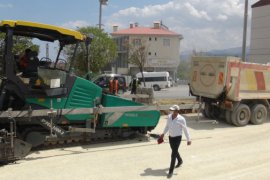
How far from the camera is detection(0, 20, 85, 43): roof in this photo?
30.0 feet

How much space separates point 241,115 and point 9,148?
910cm

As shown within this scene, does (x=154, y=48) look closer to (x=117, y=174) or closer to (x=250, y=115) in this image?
(x=250, y=115)

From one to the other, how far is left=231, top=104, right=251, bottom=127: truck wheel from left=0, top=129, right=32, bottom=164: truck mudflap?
835 centimetres

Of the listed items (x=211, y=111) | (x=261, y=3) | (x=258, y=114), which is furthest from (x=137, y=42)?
(x=258, y=114)

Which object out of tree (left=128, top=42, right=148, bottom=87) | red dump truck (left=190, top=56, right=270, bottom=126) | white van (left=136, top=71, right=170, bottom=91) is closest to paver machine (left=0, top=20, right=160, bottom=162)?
red dump truck (left=190, top=56, right=270, bottom=126)

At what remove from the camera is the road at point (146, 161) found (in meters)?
8.32

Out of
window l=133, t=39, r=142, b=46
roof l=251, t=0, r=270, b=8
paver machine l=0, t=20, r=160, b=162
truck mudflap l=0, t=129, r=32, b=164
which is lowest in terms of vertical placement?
truck mudflap l=0, t=129, r=32, b=164

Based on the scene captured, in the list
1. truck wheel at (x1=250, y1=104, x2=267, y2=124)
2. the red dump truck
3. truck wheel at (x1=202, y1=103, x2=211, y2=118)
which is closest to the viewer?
the red dump truck

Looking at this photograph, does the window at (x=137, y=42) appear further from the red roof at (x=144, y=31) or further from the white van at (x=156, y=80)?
the white van at (x=156, y=80)

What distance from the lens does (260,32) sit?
124ft

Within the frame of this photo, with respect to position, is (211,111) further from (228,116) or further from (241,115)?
(241,115)

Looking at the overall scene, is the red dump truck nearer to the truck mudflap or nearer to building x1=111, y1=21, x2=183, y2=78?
the truck mudflap

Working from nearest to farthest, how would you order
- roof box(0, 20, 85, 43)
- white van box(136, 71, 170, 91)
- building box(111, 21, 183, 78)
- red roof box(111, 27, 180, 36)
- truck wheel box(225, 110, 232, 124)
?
roof box(0, 20, 85, 43) < truck wheel box(225, 110, 232, 124) < white van box(136, 71, 170, 91) < building box(111, 21, 183, 78) < red roof box(111, 27, 180, 36)

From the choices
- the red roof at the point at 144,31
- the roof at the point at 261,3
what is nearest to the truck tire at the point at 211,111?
the roof at the point at 261,3
